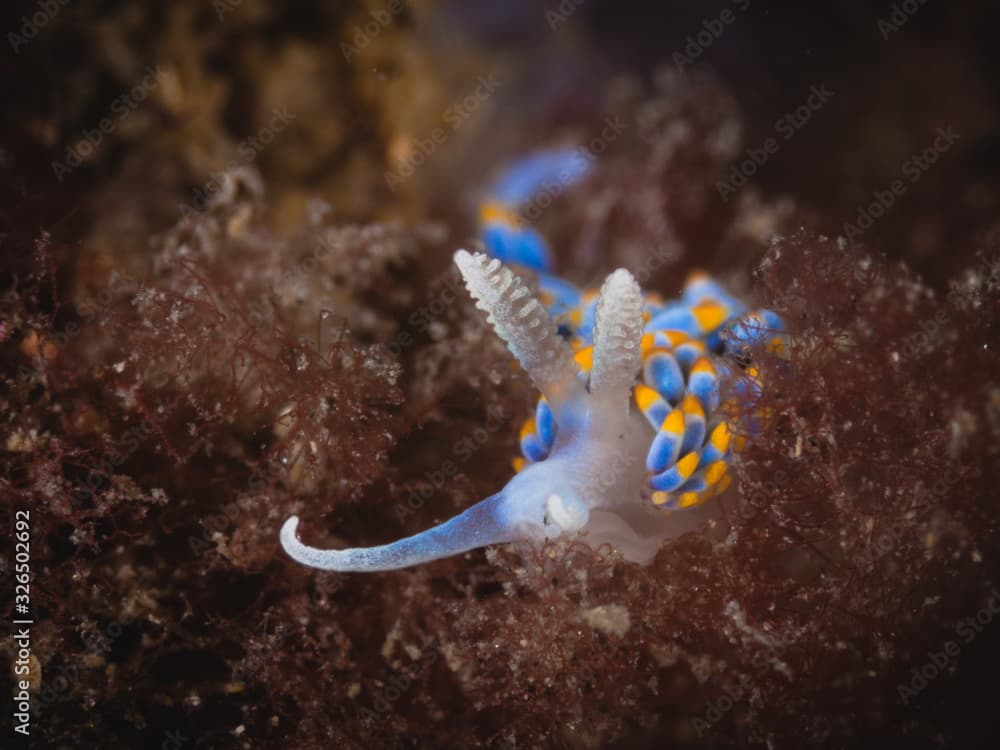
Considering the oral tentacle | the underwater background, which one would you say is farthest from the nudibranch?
the underwater background

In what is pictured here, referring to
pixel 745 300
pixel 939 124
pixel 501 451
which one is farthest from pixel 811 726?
pixel 939 124

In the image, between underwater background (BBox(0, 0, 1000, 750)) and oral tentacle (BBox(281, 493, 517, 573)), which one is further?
underwater background (BBox(0, 0, 1000, 750))

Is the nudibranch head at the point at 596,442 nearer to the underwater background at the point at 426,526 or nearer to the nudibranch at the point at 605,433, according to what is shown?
the nudibranch at the point at 605,433

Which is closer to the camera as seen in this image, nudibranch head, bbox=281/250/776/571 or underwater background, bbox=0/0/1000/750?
nudibranch head, bbox=281/250/776/571

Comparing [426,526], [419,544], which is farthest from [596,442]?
[426,526]

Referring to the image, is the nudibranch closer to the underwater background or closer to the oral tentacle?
the oral tentacle

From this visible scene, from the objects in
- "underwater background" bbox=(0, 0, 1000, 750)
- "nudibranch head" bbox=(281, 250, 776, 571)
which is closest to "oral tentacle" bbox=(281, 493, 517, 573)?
"nudibranch head" bbox=(281, 250, 776, 571)

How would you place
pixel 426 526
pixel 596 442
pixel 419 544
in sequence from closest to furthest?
pixel 419 544, pixel 596 442, pixel 426 526

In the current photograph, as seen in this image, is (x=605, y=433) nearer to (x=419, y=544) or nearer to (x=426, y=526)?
(x=419, y=544)
